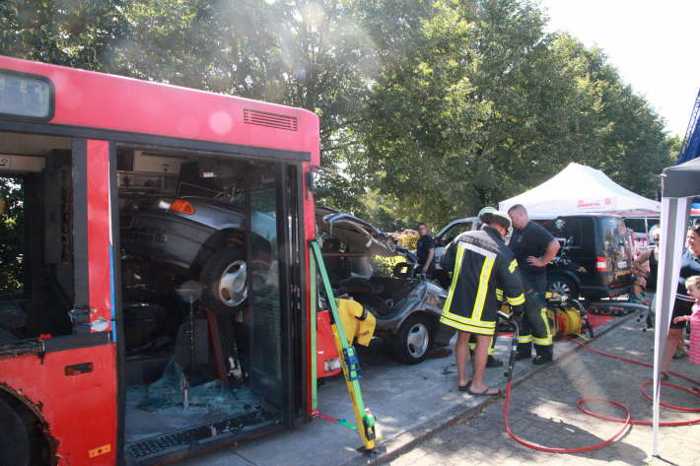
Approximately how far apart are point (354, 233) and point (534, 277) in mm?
2296

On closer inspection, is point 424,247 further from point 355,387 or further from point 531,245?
point 355,387

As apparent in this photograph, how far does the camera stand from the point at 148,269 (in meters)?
5.59

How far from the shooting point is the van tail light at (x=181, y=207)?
5.01 metres

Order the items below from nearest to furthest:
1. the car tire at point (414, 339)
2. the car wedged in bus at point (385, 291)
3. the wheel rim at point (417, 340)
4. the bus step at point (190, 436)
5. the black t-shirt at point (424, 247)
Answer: the bus step at point (190, 436) < the car wedged in bus at point (385, 291) < the car tire at point (414, 339) < the wheel rim at point (417, 340) < the black t-shirt at point (424, 247)

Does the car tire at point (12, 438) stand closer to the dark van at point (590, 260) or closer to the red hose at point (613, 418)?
the red hose at point (613, 418)

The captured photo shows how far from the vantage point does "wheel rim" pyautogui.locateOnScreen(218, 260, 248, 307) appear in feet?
16.6

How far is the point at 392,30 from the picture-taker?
1120 centimetres

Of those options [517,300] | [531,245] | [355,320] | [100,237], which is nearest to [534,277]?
[531,245]

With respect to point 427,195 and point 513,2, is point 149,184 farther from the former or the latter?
point 513,2

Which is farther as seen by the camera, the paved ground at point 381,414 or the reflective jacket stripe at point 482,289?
the reflective jacket stripe at point 482,289

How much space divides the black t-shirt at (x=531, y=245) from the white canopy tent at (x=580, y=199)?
313 cm

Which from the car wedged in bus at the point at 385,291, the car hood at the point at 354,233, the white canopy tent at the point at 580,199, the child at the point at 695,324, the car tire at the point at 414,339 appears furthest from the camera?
the white canopy tent at the point at 580,199

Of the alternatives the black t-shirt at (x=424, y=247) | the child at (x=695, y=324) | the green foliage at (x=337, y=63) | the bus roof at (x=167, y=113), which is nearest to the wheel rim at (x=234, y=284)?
the bus roof at (x=167, y=113)

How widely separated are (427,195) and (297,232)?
9.61 metres
